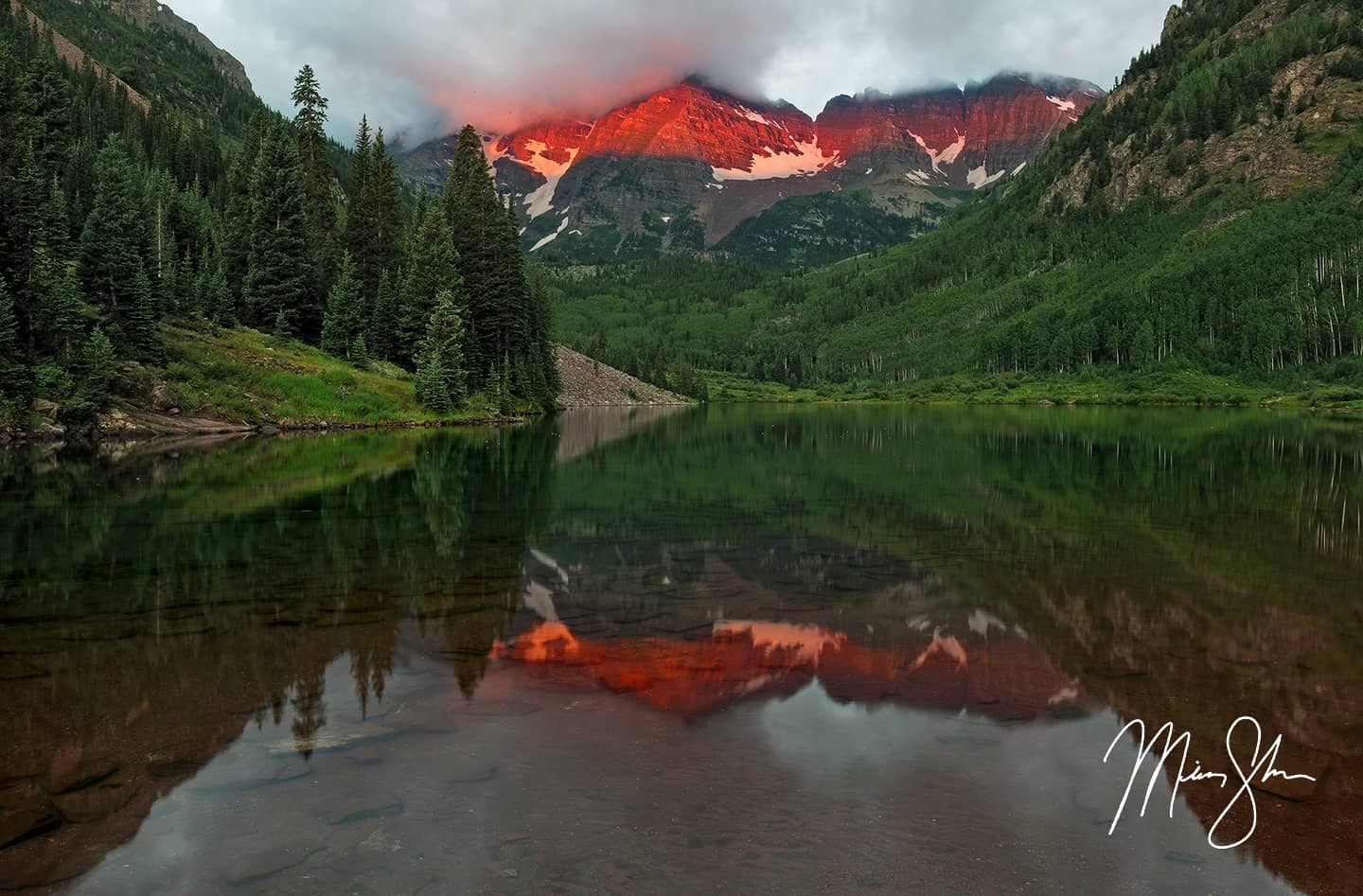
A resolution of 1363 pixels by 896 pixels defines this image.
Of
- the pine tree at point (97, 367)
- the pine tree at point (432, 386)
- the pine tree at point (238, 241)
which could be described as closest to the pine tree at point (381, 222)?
the pine tree at point (238, 241)

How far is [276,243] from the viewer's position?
7862cm

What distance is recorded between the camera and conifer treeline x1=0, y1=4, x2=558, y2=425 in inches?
2234

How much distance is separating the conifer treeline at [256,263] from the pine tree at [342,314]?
0.19m

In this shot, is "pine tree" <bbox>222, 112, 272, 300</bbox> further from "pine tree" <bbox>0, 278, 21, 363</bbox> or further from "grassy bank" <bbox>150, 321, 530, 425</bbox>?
"pine tree" <bbox>0, 278, 21, 363</bbox>

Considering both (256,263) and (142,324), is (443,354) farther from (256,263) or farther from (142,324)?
(142,324)

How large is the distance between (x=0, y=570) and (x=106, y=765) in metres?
12.9

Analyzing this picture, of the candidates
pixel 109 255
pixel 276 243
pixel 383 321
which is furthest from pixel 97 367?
pixel 383 321

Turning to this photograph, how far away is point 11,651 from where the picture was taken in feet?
42.0

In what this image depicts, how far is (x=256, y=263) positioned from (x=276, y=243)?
2970mm


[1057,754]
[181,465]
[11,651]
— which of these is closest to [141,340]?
[181,465]

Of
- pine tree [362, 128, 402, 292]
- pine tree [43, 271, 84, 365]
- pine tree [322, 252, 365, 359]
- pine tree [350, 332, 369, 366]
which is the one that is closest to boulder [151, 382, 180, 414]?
pine tree [43, 271, 84, 365]

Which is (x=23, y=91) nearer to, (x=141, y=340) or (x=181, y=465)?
(x=141, y=340)
